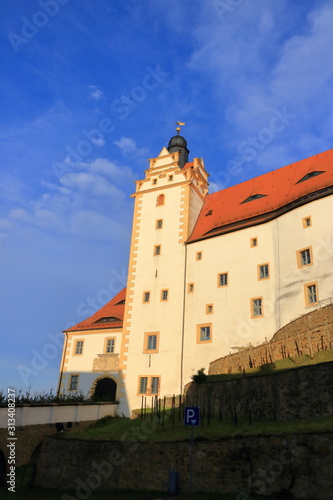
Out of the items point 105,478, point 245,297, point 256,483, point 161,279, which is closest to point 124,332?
point 161,279

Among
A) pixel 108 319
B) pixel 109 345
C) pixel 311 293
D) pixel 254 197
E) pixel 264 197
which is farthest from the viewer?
pixel 108 319

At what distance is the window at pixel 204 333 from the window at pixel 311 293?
272 inches

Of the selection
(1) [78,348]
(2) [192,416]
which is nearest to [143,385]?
(1) [78,348]

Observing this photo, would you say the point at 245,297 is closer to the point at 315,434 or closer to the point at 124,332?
the point at 124,332

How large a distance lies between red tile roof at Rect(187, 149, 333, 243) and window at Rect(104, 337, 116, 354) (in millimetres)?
9794

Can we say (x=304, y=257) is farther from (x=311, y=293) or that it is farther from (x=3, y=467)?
(x=3, y=467)

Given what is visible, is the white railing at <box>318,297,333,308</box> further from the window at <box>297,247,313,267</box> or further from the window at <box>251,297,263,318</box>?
the window at <box>251,297,263,318</box>

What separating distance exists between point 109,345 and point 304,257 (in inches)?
652

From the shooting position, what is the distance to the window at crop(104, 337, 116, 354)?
106ft

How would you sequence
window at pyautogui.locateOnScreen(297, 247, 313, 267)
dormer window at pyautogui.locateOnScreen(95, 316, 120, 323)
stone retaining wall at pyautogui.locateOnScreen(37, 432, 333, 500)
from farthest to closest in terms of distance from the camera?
dormer window at pyautogui.locateOnScreen(95, 316, 120, 323) → window at pyautogui.locateOnScreen(297, 247, 313, 267) → stone retaining wall at pyautogui.locateOnScreen(37, 432, 333, 500)

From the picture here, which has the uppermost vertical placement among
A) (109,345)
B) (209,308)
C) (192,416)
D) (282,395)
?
(209,308)

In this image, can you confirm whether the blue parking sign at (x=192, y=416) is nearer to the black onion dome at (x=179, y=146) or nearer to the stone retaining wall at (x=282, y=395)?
the stone retaining wall at (x=282, y=395)

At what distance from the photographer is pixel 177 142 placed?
39594 mm

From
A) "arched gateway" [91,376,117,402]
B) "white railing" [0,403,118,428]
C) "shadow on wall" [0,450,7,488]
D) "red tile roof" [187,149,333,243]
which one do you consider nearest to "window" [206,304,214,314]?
"red tile roof" [187,149,333,243]
